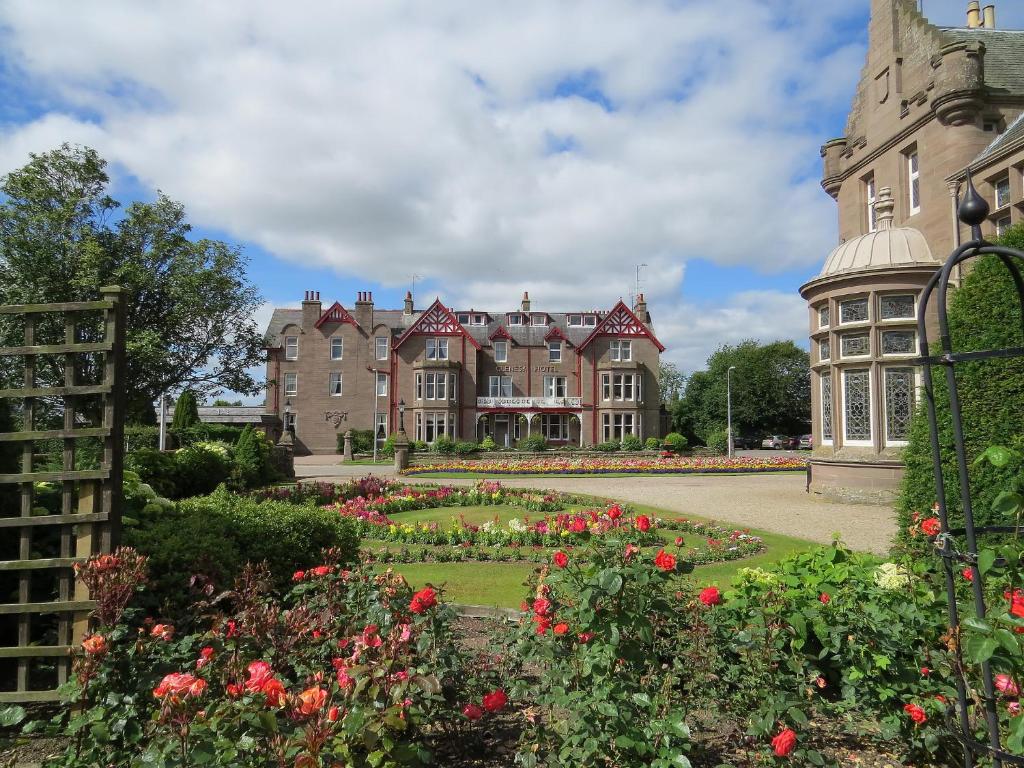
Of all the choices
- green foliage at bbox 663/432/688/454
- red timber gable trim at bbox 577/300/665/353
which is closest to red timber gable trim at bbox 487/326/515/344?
red timber gable trim at bbox 577/300/665/353

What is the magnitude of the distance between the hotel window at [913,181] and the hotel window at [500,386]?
31946 mm

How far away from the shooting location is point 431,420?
145 ft

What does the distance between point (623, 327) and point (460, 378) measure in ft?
42.9

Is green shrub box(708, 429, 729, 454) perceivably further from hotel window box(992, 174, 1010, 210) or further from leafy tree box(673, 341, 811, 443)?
hotel window box(992, 174, 1010, 210)

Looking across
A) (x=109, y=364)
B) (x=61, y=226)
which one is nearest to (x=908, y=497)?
(x=109, y=364)

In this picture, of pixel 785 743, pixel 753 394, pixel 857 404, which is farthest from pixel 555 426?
pixel 785 743

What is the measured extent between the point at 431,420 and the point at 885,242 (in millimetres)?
33128

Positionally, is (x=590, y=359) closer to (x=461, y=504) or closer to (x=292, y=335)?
(x=292, y=335)

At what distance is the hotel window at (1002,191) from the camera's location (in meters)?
14.8

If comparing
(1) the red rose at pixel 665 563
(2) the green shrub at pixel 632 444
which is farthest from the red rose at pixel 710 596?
(2) the green shrub at pixel 632 444

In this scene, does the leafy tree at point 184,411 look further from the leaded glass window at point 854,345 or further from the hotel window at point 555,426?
the leaded glass window at point 854,345

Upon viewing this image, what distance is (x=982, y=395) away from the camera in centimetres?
783

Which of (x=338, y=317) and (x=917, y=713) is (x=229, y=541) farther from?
(x=338, y=317)

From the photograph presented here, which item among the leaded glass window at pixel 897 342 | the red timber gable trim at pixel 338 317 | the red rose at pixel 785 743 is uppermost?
the red timber gable trim at pixel 338 317
